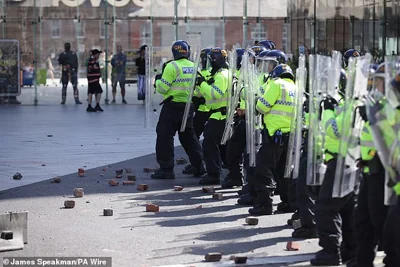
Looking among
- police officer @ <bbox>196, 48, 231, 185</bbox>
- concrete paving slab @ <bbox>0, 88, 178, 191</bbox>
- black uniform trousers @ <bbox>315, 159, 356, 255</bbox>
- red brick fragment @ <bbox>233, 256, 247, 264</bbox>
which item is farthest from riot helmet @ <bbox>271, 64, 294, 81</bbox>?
concrete paving slab @ <bbox>0, 88, 178, 191</bbox>

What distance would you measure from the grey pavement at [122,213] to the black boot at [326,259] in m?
0.14

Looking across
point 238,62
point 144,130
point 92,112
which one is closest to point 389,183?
point 238,62

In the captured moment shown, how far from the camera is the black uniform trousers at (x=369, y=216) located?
7.68 metres

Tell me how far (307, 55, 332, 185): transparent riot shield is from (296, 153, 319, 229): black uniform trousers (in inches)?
27.4

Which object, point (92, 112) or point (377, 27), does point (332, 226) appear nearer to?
point (377, 27)

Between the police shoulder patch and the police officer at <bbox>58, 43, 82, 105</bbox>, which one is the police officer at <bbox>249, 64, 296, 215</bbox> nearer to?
the police shoulder patch

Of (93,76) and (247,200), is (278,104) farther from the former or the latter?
(93,76)

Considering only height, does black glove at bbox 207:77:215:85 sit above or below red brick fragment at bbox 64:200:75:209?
above

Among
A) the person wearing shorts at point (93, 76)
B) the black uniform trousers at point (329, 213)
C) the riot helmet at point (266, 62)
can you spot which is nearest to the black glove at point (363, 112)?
the black uniform trousers at point (329, 213)

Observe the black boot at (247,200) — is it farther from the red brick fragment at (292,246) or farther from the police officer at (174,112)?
the red brick fragment at (292,246)

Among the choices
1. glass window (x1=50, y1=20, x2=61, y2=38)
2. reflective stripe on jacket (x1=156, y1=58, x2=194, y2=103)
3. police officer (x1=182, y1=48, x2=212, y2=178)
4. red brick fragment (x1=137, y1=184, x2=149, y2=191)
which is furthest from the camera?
glass window (x1=50, y1=20, x2=61, y2=38)

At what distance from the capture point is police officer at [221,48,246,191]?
1284cm

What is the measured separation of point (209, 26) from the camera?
101ft

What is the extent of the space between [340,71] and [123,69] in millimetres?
21522
